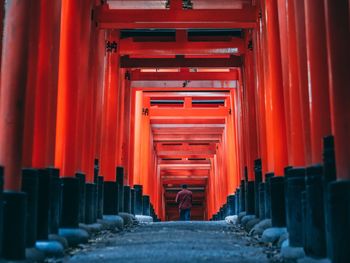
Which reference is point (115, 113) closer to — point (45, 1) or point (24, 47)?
point (45, 1)

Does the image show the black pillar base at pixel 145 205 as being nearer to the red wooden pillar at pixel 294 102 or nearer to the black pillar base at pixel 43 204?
the black pillar base at pixel 43 204

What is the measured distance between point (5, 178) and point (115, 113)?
636cm

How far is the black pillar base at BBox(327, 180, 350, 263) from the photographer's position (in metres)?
3.34

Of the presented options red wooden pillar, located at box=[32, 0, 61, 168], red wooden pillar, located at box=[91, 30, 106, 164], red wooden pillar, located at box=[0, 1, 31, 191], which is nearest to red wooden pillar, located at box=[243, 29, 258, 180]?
red wooden pillar, located at box=[91, 30, 106, 164]

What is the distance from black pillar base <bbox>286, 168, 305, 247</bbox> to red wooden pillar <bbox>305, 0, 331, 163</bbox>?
0.75 metres

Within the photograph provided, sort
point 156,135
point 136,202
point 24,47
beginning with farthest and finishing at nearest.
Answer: point 156,135 → point 136,202 → point 24,47

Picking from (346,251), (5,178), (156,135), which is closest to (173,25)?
(5,178)

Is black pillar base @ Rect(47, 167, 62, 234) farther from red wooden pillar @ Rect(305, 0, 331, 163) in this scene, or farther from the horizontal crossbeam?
the horizontal crossbeam

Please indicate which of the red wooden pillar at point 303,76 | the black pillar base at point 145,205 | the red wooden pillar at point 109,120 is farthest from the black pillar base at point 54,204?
the black pillar base at point 145,205

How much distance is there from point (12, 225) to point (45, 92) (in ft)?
5.38

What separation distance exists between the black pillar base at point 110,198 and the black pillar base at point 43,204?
4.77 m

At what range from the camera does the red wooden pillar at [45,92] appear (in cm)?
516

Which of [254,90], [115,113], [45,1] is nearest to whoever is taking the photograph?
[45,1]

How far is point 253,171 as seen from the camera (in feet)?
32.4
